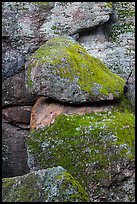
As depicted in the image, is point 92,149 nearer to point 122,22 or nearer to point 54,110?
point 54,110

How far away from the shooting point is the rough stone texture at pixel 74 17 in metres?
7.88

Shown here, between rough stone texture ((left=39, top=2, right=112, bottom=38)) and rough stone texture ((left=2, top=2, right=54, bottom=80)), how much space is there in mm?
208

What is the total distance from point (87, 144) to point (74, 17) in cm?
363

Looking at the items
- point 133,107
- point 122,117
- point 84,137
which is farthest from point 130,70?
point 84,137

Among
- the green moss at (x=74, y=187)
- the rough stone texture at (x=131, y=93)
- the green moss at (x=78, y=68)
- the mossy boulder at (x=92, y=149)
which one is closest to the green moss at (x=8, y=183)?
the green moss at (x=74, y=187)

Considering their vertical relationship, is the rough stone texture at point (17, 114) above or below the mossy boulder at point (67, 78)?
below

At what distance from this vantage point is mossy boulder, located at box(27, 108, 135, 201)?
521cm

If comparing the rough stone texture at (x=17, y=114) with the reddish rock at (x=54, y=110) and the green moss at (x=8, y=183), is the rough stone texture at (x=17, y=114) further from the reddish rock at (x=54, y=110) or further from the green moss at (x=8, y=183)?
the green moss at (x=8, y=183)

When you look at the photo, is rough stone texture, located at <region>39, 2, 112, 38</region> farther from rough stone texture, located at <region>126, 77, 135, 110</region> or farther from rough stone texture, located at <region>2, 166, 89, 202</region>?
rough stone texture, located at <region>2, 166, 89, 202</region>

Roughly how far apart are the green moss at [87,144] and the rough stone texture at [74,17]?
2.79 meters

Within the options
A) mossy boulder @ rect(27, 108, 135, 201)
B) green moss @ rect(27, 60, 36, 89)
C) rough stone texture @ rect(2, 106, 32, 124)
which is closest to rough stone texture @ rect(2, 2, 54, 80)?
rough stone texture @ rect(2, 106, 32, 124)

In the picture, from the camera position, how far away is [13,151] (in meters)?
7.98

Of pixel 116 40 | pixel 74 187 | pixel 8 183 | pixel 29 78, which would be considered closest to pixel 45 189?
pixel 74 187

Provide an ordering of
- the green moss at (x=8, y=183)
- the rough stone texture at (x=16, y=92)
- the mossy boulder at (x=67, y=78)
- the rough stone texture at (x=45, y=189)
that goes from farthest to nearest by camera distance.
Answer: the rough stone texture at (x=16, y=92), the mossy boulder at (x=67, y=78), the green moss at (x=8, y=183), the rough stone texture at (x=45, y=189)
